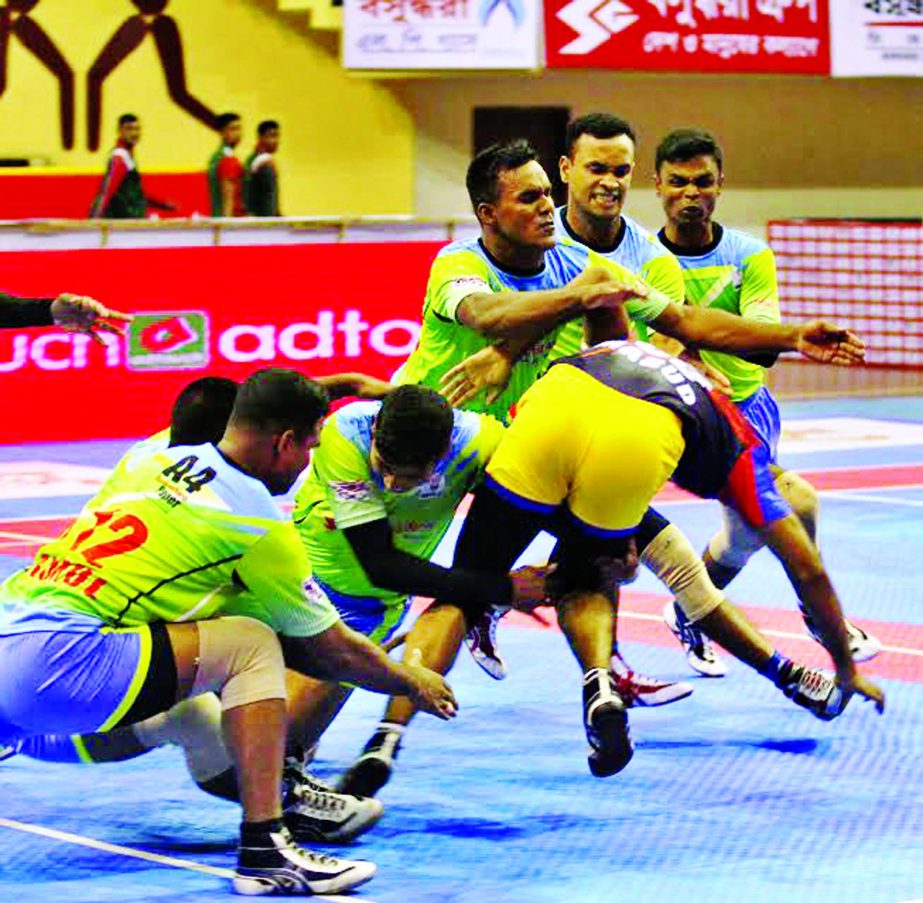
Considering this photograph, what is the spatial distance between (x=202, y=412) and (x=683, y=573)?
1.89 m

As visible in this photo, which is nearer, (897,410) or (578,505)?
(578,505)

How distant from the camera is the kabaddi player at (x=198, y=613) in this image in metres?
5.94

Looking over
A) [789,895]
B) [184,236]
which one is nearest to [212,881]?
[789,895]

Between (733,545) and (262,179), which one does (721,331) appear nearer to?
(733,545)

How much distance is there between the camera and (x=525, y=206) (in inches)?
305

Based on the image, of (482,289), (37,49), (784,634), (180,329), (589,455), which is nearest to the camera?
(589,455)

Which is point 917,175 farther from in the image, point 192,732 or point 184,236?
point 192,732

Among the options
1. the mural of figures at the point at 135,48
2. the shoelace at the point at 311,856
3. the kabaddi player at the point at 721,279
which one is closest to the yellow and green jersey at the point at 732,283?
the kabaddi player at the point at 721,279

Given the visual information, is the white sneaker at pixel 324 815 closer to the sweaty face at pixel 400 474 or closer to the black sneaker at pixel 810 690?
the sweaty face at pixel 400 474

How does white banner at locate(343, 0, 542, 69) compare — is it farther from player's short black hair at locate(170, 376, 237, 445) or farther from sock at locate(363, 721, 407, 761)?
sock at locate(363, 721, 407, 761)

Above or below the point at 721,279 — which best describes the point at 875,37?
above

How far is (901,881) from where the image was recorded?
612 centimetres

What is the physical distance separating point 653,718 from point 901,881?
7.44ft

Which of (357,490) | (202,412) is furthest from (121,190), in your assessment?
(357,490)
